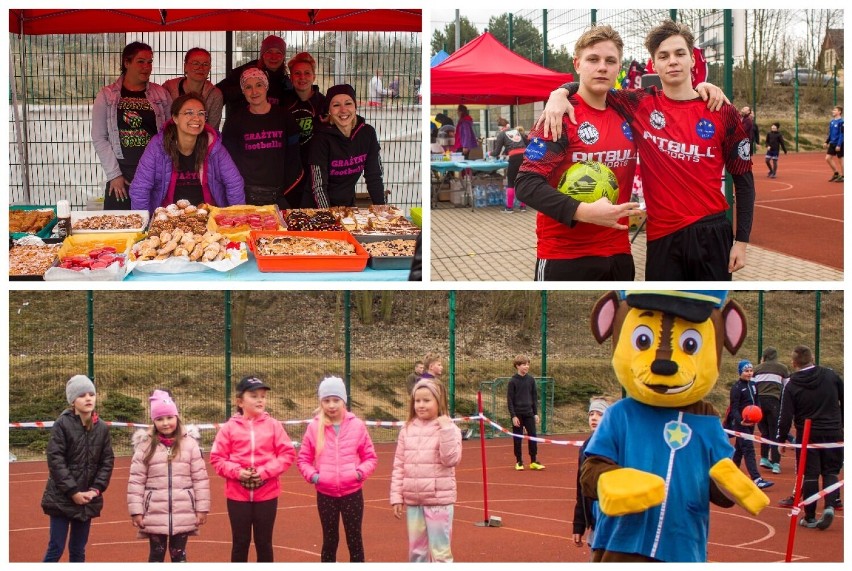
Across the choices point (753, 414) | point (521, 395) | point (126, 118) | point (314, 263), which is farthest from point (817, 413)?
point (126, 118)

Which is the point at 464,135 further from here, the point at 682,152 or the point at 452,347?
the point at 682,152

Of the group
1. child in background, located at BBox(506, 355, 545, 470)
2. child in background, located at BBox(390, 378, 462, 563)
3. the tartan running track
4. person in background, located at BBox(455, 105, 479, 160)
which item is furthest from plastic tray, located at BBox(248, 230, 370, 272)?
person in background, located at BBox(455, 105, 479, 160)

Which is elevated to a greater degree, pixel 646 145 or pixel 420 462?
pixel 646 145

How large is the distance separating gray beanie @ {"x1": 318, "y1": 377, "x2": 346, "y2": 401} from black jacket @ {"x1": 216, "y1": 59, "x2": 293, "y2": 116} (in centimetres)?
225

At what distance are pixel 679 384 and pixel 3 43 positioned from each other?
2.91m

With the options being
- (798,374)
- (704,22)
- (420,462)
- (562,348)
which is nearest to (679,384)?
(420,462)

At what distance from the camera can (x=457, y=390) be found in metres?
14.4

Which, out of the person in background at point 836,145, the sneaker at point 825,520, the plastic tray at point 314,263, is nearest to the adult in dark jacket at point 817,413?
the sneaker at point 825,520

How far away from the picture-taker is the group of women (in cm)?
566

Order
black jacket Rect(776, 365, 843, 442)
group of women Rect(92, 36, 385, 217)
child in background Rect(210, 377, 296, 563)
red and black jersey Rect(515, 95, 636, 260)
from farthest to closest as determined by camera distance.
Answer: black jacket Rect(776, 365, 843, 442) → group of women Rect(92, 36, 385, 217) → child in background Rect(210, 377, 296, 563) → red and black jersey Rect(515, 95, 636, 260)

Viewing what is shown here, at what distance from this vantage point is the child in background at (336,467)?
15.2 feet

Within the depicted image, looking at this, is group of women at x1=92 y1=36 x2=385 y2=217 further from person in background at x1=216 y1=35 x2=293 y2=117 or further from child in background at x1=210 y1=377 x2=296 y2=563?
child in background at x1=210 y1=377 x2=296 y2=563
